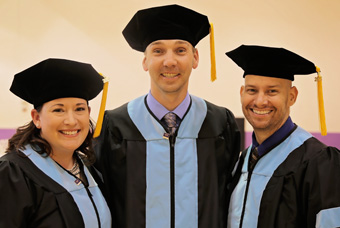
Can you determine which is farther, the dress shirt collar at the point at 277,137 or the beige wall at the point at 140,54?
the beige wall at the point at 140,54

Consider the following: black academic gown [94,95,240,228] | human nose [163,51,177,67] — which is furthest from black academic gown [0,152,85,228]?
human nose [163,51,177,67]

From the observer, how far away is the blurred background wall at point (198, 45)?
17.4ft

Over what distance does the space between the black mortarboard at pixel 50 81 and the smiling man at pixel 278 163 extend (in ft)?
3.22

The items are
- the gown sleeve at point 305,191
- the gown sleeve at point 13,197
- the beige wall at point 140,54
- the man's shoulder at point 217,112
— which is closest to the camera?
the gown sleeve at point 13,197

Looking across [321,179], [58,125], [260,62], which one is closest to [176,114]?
[260,62]

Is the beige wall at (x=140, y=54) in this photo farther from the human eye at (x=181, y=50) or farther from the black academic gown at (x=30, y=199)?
the black academic gown at (x=30, y=199)

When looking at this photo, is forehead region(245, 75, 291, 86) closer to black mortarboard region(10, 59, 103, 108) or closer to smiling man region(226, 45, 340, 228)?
smiling man region(226, 45, 340, 228)

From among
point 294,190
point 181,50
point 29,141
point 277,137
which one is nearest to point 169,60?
point 181,50

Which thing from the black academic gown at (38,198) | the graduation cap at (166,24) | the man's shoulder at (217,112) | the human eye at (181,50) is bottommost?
the black academic gown at (38,198)

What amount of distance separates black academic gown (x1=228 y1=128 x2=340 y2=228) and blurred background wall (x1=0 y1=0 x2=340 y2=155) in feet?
10.7

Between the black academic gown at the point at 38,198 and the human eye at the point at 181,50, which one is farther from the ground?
the human eye at the point at 181,50

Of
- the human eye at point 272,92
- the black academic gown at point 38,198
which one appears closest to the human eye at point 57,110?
the black academic gown at point 38,198

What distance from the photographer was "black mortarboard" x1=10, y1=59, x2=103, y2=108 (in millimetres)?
1924

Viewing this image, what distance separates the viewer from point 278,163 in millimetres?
2117
